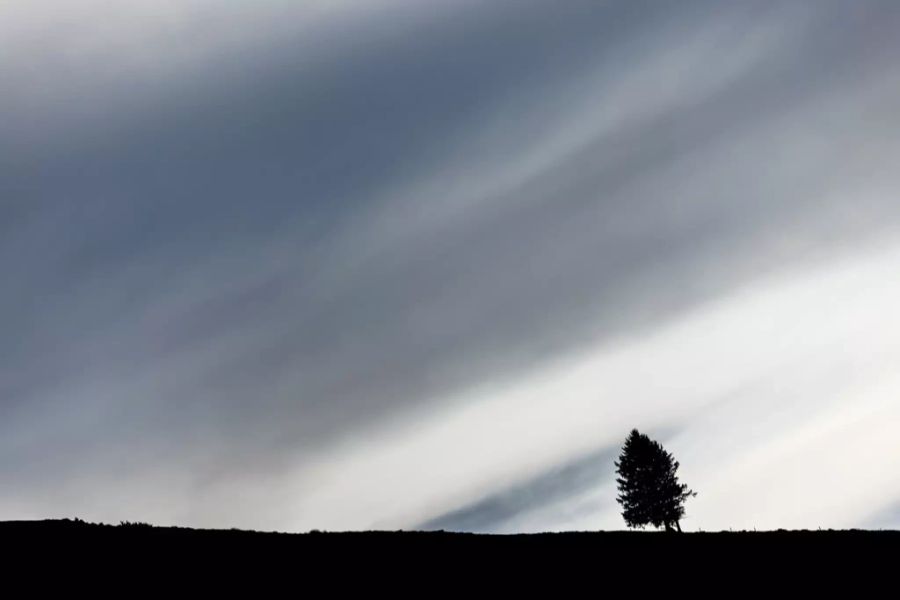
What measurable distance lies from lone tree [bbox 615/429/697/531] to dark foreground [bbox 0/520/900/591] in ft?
80.6

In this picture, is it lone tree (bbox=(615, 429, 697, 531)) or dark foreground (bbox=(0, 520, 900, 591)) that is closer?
dark foreground (bbox=(0, 520, 900, 591))

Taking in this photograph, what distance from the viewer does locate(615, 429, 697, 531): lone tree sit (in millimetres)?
67250

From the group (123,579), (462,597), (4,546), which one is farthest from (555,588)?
(4,546)

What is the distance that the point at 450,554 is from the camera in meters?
34.6

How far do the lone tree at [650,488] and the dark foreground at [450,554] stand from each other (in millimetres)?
24573

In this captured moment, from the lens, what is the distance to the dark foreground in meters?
Result: 29.2

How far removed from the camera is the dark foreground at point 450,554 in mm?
29250

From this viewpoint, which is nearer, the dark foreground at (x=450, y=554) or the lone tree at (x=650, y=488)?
the dark foreground at (x=450, y=554)

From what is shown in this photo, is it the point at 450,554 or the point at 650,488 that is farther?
the point at 650,488

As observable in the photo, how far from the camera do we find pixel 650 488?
68000 millimetres

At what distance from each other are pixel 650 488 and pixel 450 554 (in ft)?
125

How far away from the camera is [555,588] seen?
30875mm

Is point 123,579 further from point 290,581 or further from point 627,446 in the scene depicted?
point 627,446

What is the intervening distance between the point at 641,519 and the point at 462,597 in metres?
43.0
